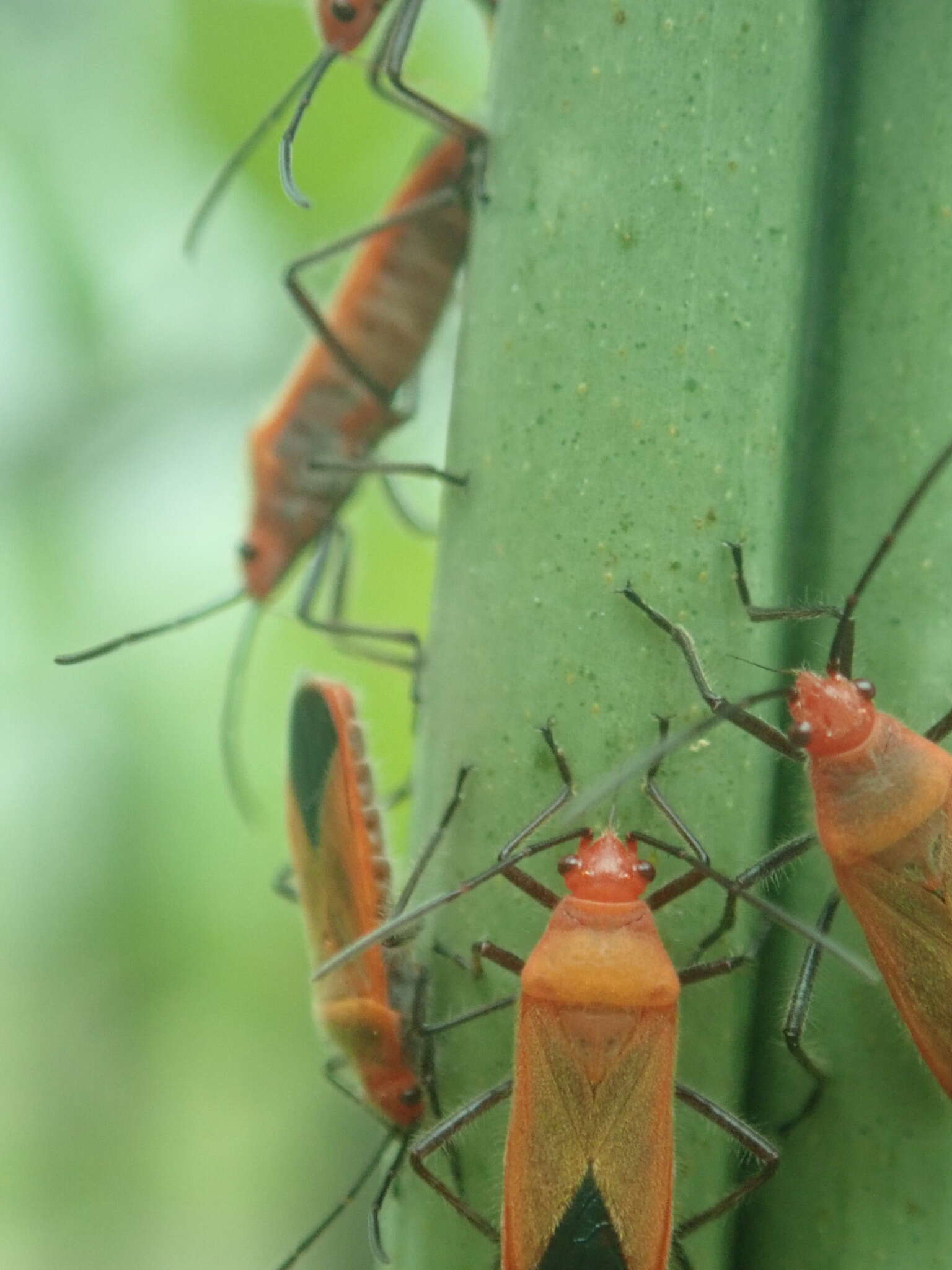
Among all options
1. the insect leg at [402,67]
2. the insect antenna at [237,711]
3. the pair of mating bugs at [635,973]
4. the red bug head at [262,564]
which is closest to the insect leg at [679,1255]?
the pair of mating bugs at [635,973]

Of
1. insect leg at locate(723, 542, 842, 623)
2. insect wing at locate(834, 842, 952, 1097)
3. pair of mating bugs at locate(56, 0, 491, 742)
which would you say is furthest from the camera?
pair of mating bugs at locate(56, 0, 491, 742)

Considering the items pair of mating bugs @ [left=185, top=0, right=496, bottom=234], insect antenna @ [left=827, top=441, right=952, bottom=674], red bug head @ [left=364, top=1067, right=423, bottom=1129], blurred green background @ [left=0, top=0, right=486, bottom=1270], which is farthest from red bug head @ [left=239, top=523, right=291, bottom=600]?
insect antenna @ [left=827, top=441, right=952, bottom=674]

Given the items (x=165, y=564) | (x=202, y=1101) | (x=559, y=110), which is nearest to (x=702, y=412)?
(x=559, y=110)

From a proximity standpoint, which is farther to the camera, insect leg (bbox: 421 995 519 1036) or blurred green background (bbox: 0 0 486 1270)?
blurred green background (bbox: 0 0 486 1270)

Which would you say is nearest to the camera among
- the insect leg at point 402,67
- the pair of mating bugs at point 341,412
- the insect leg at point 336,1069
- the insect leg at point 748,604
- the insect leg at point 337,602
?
the insect leg at point 748,604

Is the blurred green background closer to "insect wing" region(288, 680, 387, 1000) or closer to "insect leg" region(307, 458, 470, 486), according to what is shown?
"insect leg" region(307, 458, 470, 486)

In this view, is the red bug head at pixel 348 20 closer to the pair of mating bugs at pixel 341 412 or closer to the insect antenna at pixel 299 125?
the insect antenna at pixel 299 125
